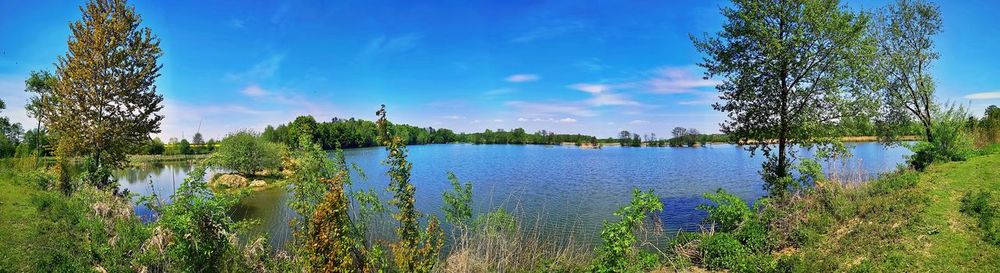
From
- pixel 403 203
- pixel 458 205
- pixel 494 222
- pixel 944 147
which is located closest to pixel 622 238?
pixel 494 222

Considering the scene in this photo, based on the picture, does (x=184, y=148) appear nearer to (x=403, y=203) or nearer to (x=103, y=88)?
(x=103, y=88)

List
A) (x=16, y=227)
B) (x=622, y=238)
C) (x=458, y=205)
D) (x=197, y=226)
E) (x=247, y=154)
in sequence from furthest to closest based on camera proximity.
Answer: (x=247, y=154) < (x=16, y=227) < (x=458, y=205) < (x=622, y=238) < (x=197, y=226)

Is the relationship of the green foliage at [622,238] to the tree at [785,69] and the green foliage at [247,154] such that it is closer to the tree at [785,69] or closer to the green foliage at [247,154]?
the tree at [785,69]

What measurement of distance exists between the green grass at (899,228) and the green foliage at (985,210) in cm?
12

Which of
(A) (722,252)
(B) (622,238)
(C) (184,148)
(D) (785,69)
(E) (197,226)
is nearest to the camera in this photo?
(E) (197,226)

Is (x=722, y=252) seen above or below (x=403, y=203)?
below

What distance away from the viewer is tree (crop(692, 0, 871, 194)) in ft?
42.7

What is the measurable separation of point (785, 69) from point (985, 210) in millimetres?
5784

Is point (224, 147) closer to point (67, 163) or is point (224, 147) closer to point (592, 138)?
point (67, 163)

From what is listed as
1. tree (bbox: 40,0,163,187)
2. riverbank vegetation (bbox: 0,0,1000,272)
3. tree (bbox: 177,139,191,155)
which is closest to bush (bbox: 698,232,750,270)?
riverbank vegetation (bbox: 0,0,1000,272)

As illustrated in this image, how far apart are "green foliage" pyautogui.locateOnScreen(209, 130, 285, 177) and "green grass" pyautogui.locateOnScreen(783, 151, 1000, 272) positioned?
1538 inches

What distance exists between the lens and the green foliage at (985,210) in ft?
27.4

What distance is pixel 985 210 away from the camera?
9.39 m

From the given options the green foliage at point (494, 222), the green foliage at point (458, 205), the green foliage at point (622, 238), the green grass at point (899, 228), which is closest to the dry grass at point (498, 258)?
the green foliage at point (494, 222)
